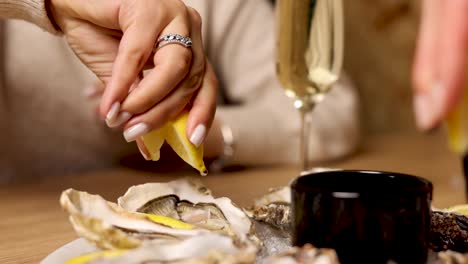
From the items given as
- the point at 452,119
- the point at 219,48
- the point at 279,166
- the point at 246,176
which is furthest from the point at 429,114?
the point at 219,48

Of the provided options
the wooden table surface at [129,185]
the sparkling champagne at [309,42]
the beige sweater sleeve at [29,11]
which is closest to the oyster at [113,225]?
the wooden table surface at [129,185]

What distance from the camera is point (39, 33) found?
4.85ft

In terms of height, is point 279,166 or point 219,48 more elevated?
point 219,48

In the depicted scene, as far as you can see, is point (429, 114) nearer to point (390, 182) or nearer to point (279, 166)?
point (390, 182)

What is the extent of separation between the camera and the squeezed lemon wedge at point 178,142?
598mm

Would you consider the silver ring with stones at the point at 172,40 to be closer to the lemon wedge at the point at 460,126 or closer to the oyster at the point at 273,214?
the oyster at the point at 273,214

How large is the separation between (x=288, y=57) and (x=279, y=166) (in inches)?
17.6

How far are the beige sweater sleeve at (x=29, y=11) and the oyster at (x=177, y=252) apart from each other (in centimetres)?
40

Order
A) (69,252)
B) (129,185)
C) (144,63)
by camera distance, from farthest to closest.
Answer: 1. (129,185)
2. (144,63)
3. (69,252)

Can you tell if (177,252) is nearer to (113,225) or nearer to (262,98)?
(113,225)

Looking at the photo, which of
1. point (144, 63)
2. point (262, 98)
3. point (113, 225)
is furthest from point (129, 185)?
point (262, 98)

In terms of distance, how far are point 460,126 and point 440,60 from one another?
49 mm

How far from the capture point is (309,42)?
941 millimetres

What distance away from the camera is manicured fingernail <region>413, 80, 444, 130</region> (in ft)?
1.06
